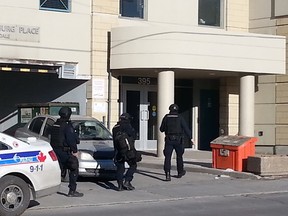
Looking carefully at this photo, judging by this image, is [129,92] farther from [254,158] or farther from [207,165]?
[254,158]

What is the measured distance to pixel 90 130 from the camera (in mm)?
16750

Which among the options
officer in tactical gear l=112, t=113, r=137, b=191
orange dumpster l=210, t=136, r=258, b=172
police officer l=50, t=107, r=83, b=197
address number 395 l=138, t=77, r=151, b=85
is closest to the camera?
police officer l=50, t=107, r=83, b=197

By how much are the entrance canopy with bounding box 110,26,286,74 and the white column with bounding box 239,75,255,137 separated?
2.45ft

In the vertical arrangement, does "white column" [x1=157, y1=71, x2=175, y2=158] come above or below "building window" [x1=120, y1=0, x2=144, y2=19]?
below

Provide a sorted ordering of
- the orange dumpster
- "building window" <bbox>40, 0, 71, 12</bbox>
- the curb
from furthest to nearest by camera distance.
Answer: "building window" <bbox>40, 0, 71, 12</bbox>
the orange dumpster
the curb

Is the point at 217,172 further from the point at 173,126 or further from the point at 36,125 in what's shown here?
the point at 36,125

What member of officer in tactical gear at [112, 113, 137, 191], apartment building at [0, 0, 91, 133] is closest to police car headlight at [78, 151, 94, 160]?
officer in tactical gear at [112, 113, 137, 191]

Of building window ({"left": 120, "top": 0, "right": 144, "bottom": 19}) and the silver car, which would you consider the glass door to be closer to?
building window ({"left": 120, "top": 0, "right": 144, "bottom": 19})

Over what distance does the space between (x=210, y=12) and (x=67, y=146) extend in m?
14.3

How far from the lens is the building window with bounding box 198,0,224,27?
25.5m

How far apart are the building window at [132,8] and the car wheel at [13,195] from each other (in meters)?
13.9

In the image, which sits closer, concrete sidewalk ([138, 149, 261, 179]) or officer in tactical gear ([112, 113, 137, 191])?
officer in tactical gear ([112, 113, 137, 191])

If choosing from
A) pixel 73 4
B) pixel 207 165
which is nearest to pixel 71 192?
pixel 207 165

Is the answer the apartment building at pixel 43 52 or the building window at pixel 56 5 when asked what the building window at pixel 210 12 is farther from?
the building window at pixel 56 5
